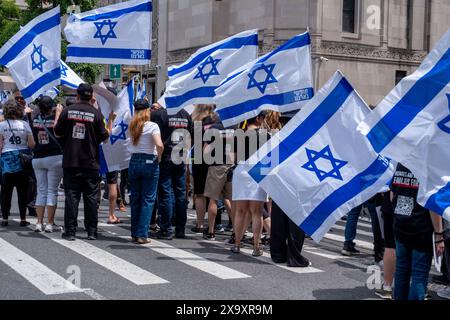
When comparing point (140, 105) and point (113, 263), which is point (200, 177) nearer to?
point (140, 105)

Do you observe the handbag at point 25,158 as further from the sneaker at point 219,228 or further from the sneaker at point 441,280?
the sneaker at point 441,280

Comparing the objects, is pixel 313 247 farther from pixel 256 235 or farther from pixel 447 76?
pixel 447 76

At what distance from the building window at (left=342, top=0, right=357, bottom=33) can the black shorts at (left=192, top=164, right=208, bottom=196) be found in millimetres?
18760

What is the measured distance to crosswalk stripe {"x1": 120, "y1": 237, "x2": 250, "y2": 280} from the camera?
22.6 ft

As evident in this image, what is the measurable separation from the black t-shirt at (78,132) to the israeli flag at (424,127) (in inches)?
190

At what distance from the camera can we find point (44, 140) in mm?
9070

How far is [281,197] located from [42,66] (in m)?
5.29

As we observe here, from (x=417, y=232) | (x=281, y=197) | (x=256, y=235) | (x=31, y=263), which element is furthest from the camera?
(x=256, y=235)

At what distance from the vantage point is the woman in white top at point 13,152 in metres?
9.66

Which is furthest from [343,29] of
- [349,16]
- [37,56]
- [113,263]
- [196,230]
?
[113,263]

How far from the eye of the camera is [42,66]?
9797 millimetres

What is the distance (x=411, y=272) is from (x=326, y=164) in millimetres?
1332
